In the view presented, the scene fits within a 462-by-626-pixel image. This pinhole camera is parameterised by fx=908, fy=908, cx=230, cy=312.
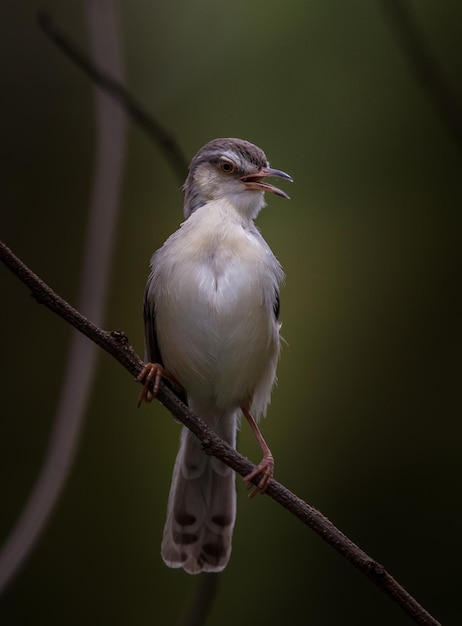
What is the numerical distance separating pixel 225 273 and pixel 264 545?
2230 mm

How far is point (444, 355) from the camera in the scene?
15.7 ft

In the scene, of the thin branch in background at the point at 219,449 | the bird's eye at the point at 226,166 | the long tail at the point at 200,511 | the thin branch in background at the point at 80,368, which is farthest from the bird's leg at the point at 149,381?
the bird's eye at the point at 226,166

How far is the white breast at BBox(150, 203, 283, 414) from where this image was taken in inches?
111

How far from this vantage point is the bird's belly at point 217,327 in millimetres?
2818

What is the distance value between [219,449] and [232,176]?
1111 millimetres

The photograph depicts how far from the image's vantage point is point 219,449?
2291 mm

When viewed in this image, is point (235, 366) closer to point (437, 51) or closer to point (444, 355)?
point (444, 355)

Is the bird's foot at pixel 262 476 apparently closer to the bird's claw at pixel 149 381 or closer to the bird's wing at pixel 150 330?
the bird's claw at pixel 149 381

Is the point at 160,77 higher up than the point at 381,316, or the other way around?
the point at 160,77

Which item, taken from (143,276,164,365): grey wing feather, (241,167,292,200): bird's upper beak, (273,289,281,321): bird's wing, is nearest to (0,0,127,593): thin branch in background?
(143,276,164,365): grey wing feather

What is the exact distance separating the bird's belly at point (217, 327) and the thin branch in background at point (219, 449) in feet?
1.66

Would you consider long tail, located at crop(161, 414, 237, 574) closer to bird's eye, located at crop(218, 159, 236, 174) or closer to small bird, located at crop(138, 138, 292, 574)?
small bird, located at crop(138, 138, 292, 574)

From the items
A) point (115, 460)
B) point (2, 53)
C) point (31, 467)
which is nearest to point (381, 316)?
point (115, 460)

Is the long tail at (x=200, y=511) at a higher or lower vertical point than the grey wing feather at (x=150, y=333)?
lower
